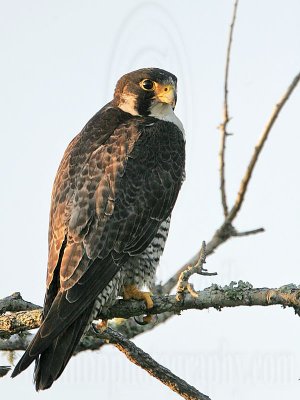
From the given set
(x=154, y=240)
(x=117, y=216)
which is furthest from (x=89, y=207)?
(x=154, y=240)

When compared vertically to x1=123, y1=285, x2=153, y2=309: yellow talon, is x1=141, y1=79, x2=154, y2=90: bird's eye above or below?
above

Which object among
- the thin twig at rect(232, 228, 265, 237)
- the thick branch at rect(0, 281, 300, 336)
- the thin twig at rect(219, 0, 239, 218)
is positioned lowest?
the thick branch at rect(0, 281, 300, 336)

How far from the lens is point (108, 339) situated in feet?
20.5

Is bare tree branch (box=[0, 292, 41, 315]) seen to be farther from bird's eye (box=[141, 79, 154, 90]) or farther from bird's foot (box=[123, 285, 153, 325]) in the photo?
bird's eye (box=[141, 79, 154, 90])

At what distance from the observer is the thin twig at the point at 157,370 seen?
5.91m

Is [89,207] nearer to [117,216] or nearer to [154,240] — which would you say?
[117,216]

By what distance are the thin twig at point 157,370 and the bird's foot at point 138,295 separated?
0.41 metres

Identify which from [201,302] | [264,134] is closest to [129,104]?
[264,134]

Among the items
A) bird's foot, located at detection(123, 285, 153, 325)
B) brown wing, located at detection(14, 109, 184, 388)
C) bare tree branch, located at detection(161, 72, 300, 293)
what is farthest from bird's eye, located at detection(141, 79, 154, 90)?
bird's foot, located at detection(123, 285, 153, 325)

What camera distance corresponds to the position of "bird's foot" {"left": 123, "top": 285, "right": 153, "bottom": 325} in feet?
21.3

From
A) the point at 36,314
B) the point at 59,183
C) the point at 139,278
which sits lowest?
the point at 36,314

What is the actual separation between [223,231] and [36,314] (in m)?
1.95

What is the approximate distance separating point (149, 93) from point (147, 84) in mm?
98

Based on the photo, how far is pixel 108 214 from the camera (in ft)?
22.1
